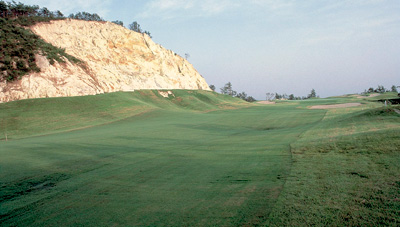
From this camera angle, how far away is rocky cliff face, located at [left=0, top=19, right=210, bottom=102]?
37741mm

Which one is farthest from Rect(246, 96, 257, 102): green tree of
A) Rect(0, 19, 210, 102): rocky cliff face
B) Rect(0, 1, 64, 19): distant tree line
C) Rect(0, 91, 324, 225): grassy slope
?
Rect(0, 91, 324, 225): grassy slope

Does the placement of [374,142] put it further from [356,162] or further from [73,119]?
[73,119]

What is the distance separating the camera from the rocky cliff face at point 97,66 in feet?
124

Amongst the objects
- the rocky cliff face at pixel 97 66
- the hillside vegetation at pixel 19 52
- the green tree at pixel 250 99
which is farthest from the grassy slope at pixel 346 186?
the green tree at pixel 250 99

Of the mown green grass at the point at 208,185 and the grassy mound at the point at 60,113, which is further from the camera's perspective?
the grassy mound at the point at 60,113

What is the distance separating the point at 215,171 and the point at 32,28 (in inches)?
2286

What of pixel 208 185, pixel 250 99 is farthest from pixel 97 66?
pixel 250 99

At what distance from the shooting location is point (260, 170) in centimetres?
738

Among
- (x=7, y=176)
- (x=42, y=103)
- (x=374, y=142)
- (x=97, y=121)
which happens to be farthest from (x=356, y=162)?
(x=42, y=103)

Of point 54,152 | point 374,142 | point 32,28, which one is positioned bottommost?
point 54,152

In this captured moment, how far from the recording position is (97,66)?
50.3m

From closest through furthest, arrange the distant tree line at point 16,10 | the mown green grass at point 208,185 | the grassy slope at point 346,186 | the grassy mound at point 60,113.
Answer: the grassy slope at point 346,186 < the mown green grass at point 208,185 < the grassy mound at point 60,113 < the distant tree line at point 16,10

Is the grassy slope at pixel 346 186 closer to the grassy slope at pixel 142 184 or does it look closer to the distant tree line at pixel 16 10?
the grassy slope at pixel 142 184

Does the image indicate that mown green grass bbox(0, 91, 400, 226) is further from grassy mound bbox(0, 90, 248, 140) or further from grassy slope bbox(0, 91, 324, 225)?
grassy mound bbox(0, 90, 248, 140)
